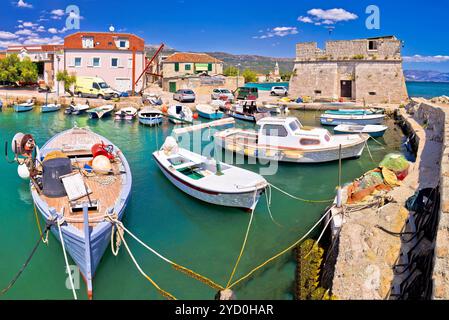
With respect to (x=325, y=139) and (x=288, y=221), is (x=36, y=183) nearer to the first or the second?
(x=288, y=221)

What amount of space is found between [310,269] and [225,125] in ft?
68.7

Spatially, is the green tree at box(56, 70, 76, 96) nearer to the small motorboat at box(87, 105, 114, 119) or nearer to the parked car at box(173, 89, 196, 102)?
the small motorboat at box(87, 105, 114, 119)

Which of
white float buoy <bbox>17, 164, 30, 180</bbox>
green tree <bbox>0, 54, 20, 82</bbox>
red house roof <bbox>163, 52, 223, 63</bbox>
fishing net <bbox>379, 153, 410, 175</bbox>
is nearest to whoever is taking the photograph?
fishing net <bbox>379, 153, 410, 175</bbox>

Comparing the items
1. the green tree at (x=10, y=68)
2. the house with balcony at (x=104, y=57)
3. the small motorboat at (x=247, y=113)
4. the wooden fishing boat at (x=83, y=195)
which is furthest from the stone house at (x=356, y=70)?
the green tree at (x=10, y=68)

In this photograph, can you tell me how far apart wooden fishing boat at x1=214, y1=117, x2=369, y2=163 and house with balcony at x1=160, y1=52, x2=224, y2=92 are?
27.4 meters

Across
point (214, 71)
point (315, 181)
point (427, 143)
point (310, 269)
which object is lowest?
point (310, 269)

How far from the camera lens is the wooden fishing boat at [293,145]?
16984 mm

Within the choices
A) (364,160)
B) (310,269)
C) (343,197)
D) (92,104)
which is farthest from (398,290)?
(92,104)

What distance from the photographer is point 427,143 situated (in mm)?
16375

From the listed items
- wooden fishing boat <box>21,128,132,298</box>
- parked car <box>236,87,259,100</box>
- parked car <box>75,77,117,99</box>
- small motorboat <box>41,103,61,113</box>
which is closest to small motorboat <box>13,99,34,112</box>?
small motorboat <box>41,103,61,113</box>

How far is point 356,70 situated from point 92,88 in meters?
26.5

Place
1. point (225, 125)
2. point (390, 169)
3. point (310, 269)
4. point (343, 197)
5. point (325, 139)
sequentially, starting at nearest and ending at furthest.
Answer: point (310, 269) → point (343, 197) → point (390, 169) → point (325, 139) → point (225, 125)

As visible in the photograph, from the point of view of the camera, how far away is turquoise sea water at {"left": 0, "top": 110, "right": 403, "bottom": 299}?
26.4ft

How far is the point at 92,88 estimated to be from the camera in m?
37.1
